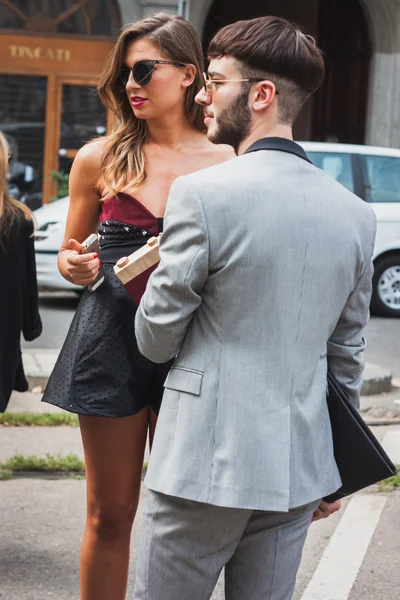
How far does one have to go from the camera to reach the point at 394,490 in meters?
5.61

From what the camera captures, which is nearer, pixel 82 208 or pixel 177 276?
pixel 177 276

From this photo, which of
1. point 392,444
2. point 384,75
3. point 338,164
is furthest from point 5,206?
point 384,75

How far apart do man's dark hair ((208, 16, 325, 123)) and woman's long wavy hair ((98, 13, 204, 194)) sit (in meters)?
0.85

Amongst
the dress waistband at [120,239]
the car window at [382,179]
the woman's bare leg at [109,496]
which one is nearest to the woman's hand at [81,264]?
the dress waistband at [120,239]

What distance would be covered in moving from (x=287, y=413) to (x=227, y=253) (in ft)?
1.14

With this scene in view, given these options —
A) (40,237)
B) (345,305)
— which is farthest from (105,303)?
(40,237)

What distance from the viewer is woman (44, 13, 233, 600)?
10.2ft

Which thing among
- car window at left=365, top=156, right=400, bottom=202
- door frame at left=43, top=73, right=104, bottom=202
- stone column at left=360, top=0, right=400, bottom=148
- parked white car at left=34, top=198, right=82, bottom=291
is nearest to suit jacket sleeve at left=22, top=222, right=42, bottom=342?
parked white car at left=34, top=198, right=82, bottom=291

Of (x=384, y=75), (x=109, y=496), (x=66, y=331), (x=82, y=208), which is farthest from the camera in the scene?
(x=384, y=75)

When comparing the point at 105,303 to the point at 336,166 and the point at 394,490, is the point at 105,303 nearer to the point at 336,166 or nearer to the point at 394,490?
the point at 394,490

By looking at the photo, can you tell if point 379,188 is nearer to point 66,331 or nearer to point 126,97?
point 66,331

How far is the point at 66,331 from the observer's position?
10.9 m

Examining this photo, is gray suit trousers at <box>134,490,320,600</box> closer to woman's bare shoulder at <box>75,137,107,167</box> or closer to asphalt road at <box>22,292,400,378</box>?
woman's bare shoulder at <box>75,137,107,167</box>

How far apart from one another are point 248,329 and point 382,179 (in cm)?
1027
